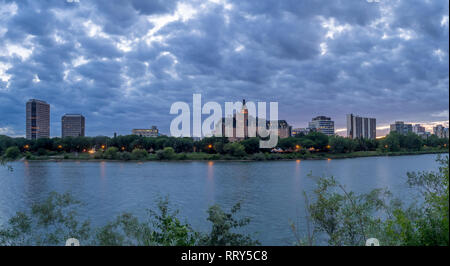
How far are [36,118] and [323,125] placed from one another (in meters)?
52.8

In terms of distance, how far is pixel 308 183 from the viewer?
18.5 metres

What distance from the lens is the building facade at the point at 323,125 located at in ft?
182

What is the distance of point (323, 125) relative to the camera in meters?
56.3

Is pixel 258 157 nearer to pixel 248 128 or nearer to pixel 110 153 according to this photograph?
pixel 110 153

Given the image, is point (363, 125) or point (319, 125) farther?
point (319, 125)

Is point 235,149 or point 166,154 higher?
point 235,149

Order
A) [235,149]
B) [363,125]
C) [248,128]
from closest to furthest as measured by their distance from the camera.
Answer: [363,125], [235,149], [248,128]

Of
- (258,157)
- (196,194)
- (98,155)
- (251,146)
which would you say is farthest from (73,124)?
(251,146)

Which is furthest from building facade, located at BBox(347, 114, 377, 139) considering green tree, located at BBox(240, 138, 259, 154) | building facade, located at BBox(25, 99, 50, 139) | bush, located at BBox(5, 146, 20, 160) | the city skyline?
green tree, located at BBox(240, 138, 259, 154)

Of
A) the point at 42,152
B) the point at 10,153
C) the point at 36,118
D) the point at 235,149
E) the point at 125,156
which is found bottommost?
the point at 125,156

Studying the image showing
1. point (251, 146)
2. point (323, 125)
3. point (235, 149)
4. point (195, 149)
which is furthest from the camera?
point (323, 125)

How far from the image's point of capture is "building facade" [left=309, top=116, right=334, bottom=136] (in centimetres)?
5550
